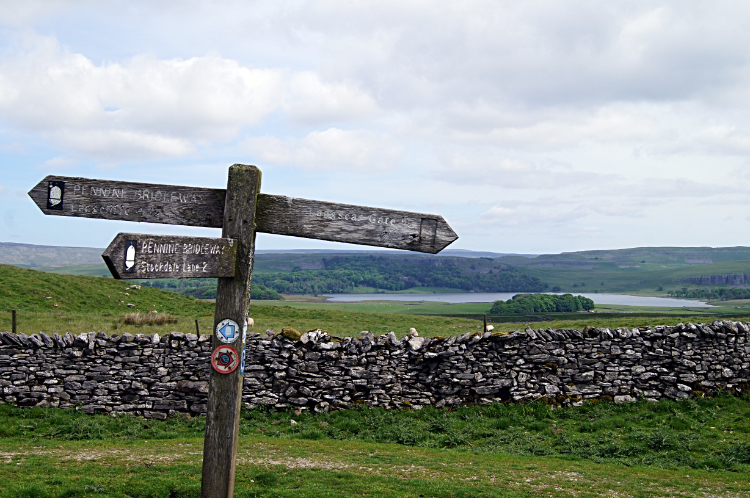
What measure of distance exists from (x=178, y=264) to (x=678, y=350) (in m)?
13.5

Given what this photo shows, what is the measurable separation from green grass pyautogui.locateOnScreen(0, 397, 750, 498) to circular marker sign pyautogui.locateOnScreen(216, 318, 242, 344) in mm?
3066

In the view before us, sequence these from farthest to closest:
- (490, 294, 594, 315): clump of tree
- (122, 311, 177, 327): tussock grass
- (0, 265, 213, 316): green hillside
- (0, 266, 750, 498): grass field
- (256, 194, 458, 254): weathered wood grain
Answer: (490, 294, 594, 315): clump of tree, (0, 265, 213, 316): green hillside, (122, 311, 177, 327): tussock grass, (0, 266, 750, 498): grass field, (256, 194, 458, 254): weathered wood grain

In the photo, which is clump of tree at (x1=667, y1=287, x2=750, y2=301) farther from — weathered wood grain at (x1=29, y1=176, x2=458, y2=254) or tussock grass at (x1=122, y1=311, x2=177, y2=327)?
weathered wood grain at (x1=29, y1=176, x2=458, y2=254)

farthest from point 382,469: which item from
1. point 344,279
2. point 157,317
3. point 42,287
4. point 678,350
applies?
point 344,279

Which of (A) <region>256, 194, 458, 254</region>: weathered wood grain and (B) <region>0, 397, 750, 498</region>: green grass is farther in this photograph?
(B) <region>0, 397, 750, 498</region>: green grass

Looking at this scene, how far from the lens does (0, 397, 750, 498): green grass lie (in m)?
7.45

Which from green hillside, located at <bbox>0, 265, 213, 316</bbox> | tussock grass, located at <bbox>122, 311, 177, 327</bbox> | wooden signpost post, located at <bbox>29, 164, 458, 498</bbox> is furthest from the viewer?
green hillside, located at <bbox>0, 265, 213, 316</bbox>

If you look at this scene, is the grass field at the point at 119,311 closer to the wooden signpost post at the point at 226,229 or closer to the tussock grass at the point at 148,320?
the tussock grass at the point at 148,320

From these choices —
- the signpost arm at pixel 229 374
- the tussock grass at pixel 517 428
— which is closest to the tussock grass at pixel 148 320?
the tussock grass at pixel 517 428

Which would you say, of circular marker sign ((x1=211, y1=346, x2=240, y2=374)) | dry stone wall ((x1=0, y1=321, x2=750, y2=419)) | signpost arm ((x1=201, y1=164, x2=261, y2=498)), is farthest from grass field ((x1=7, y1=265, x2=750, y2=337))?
circular marker sign ((x1=211, y1=346, x2=240, y2=374))

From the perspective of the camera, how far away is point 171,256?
182 inches

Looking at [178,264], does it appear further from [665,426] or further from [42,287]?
[42,287]

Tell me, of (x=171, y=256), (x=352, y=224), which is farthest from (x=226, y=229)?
(x=352, y=224)

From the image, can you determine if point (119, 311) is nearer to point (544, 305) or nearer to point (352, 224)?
point (352, 224)
